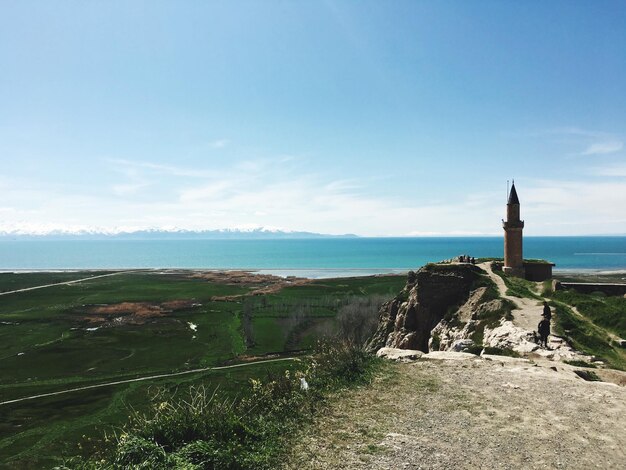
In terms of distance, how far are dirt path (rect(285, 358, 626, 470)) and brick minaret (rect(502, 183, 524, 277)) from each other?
32.9 meters

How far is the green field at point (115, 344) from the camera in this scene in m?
33.2

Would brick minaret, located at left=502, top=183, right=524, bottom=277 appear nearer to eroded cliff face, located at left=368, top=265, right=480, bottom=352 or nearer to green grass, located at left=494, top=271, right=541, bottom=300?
green grass, located at left=494, top=271, right=541, bottom=300

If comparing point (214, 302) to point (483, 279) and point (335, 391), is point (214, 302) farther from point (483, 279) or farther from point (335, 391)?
point (335, 391)

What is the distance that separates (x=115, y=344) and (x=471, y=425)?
58795mm

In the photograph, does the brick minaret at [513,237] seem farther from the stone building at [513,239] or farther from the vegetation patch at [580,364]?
the vegetation patch at [580,364]

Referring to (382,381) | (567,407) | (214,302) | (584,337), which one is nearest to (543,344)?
(584,337)

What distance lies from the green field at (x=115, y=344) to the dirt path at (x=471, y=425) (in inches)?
309

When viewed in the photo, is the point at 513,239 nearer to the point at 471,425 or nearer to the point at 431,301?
the point at 431,301

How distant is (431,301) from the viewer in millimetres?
42156

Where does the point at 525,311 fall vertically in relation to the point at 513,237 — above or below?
below

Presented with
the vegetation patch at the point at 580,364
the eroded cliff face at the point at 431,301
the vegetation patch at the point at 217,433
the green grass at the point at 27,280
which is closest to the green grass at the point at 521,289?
the eroded cliff face at the point at 431,301

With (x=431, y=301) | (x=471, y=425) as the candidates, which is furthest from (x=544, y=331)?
(x=431, y=301)

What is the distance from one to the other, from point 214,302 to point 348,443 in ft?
295

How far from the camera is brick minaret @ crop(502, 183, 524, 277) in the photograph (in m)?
49.4
